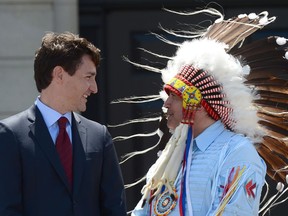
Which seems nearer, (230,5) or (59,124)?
(59,124)

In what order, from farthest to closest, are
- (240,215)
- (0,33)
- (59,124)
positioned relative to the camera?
(0,33), (59,124), (240,215)

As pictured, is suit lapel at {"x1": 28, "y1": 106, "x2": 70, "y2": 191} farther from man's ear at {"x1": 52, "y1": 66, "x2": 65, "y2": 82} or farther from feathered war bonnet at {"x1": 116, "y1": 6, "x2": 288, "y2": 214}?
feathered war bonnet at {"x1": 116, "y1": 6, "x2": 288, "y2": 214}

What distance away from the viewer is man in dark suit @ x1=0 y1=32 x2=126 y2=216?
4496 millimetres

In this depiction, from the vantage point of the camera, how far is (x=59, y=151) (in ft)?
15.1

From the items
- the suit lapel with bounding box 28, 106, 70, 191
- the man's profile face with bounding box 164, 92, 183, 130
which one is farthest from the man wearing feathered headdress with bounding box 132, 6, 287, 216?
the suit lapel with bounding box 28, 106, 70, 191

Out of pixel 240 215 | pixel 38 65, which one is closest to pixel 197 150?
pixel 240 215

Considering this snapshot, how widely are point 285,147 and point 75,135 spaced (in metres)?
0.97

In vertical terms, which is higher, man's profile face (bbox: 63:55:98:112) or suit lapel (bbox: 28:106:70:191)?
man's profile face (bbox: 63:55:98:112)

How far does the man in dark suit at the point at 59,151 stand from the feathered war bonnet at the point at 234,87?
9.0 inches

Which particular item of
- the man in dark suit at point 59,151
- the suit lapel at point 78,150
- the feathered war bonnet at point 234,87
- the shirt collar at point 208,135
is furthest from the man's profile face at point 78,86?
the shirt collar at point 208,135

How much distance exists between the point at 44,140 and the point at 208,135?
72 centimetres

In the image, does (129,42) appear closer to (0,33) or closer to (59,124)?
(0,33)

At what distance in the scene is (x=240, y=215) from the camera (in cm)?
437

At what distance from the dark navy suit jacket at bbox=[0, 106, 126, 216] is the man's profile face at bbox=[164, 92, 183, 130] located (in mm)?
354
